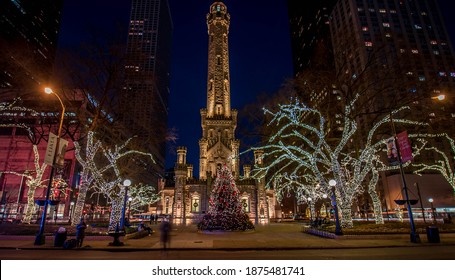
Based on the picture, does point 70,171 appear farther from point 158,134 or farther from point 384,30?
point 384,30

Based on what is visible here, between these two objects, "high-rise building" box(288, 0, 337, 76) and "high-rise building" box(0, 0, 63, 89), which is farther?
"high-rise building" box(288, 0, 337, 76)

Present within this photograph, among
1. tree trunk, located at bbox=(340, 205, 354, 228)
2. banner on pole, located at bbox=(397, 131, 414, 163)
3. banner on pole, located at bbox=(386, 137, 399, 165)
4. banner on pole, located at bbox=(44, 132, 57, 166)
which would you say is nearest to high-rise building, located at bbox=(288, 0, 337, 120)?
banner on pole, located at bbox=(386, 137, 399, 165)

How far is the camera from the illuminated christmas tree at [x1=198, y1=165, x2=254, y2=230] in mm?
20891

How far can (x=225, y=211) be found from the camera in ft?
70.2

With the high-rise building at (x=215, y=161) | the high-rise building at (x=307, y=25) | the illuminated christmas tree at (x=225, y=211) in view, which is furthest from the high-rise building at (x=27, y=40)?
the high-rise building at (x=307, y=25)

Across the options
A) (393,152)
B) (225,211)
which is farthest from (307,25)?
(225,211)

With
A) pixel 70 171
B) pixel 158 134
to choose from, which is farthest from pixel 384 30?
pixel 70 171

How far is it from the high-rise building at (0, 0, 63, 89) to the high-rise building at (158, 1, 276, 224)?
35.2 m

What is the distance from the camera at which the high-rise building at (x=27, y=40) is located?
59.9ft

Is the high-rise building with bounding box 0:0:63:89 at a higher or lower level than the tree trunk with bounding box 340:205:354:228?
higher

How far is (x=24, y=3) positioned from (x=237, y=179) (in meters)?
56.4

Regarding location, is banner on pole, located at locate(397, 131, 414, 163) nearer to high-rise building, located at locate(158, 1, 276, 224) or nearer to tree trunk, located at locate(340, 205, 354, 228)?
tree trunk, located at locate(340, 205, 354, 228)

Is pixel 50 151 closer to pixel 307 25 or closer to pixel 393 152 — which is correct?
pixel 393 152

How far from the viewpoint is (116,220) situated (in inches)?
781
